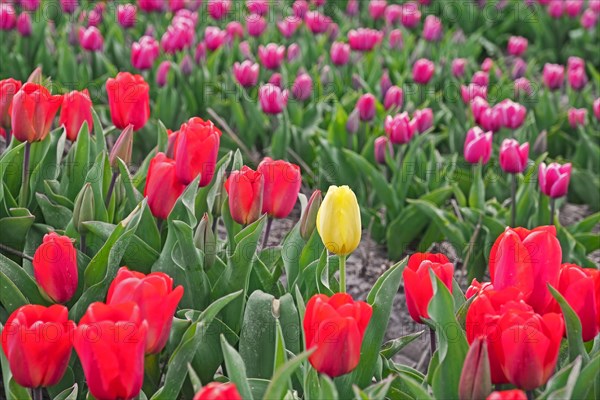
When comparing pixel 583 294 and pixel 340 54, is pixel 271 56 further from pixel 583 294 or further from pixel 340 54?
pixel 583 294

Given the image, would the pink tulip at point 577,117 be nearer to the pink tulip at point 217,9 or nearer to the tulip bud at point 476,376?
the pink tulip at point 217,9

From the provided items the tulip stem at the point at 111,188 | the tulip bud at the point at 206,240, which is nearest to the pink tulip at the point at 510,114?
the tulip stem at the point at 111,188

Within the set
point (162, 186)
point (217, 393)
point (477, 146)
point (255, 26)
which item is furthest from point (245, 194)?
point (255, 26)

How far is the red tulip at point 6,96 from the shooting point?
8.00 ft

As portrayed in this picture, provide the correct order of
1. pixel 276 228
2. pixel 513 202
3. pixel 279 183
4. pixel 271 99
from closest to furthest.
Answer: pixel 279 183 < pixel 513 202 < pixel 276 228 < pixel 271 99

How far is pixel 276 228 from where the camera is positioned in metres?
3.72

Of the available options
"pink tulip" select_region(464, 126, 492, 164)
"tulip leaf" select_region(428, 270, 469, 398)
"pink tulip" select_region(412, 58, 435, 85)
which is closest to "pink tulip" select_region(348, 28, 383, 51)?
"pink tulip" select_region(412, 58, 435, 85)

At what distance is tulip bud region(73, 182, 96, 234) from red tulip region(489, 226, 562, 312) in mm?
962

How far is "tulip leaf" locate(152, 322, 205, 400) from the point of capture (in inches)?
67.7

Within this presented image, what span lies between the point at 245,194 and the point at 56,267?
20.1 inches

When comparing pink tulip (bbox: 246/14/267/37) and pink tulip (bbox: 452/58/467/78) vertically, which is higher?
pink tulip (bbox: 246/14/267/37)

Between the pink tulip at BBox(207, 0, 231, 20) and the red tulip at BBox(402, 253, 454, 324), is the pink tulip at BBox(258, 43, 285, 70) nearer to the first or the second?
the pink tulip at BBox(207, 0, 231, 20)

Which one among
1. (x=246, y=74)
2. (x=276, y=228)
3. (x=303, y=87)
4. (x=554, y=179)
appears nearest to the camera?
(x=554, y=179)

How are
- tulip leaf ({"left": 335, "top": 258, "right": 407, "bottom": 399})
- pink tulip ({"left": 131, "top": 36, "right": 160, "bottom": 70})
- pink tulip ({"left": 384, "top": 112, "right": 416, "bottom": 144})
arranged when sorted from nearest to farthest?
tulip leaf ({"left": 335, "top": 258, "right": 407, "bottom": 399}), pink tulip ({"left": 384, "top": 112, "right": 416, "bottom": 144}), pink tulip ({"left": 131, "top": 36, "right": 160, "bottom": 70})
